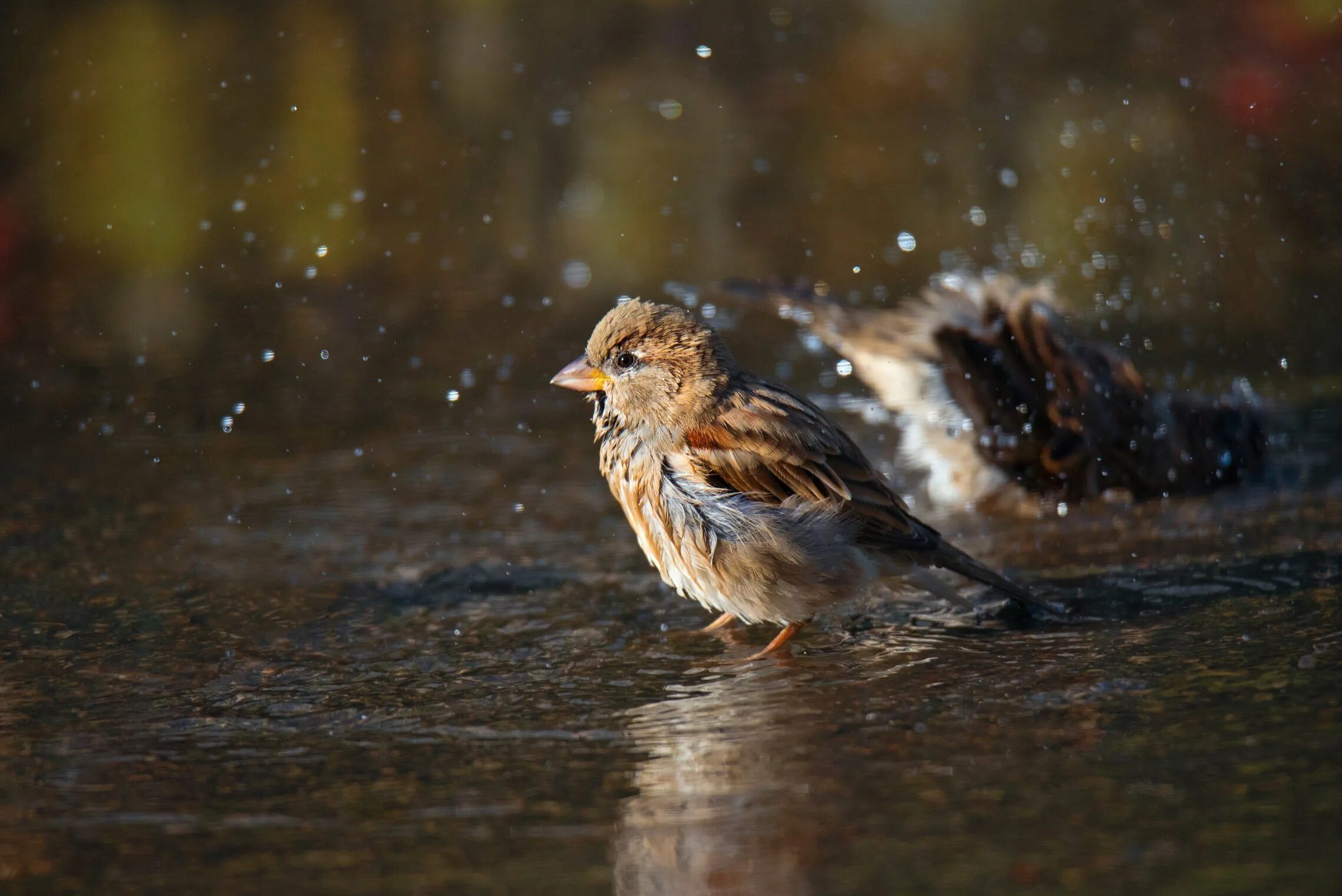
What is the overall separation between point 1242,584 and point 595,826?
1983 mm

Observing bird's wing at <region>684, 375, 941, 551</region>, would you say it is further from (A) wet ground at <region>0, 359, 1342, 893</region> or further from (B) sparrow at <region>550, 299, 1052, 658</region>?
(A) wet ground at <region>0, 359, 1342, 893</region>

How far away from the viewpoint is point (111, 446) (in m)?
5.55

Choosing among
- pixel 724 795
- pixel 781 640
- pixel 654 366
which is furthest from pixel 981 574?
pixel 724 795

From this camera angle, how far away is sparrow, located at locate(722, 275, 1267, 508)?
15.2 ft

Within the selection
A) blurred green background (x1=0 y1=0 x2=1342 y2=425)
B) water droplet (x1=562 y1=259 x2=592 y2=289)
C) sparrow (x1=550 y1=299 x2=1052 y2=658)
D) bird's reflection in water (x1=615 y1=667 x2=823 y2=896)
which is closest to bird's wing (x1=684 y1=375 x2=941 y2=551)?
sparrow (x1=550 y1=299 x2=1052 y2=658)

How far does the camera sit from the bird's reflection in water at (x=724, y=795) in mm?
2197

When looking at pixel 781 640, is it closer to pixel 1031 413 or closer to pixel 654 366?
pixel 654 366

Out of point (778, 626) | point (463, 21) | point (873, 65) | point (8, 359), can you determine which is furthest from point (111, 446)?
point (873, 65)

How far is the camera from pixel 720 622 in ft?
12.5

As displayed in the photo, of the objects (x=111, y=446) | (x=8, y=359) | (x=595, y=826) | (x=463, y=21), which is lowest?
(x=595, y=826)

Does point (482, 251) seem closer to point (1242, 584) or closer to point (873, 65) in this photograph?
point (873, 65)

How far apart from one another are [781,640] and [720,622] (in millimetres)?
267

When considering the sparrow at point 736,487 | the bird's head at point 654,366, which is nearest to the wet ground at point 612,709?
the sparrow at point 736,487

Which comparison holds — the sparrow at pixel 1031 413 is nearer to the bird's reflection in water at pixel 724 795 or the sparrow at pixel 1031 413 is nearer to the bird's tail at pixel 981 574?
the bird's tail at pixel 981 574
